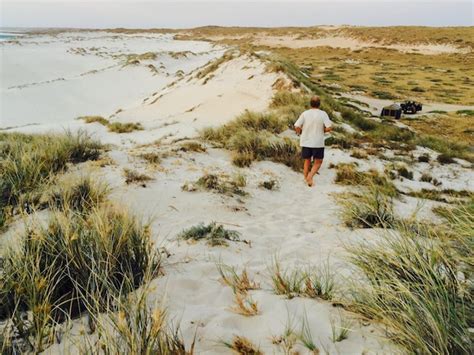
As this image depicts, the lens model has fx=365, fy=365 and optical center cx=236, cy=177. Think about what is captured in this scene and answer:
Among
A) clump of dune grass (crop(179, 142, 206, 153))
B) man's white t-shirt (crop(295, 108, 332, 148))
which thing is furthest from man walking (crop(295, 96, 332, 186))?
clump of dune grass (crop(179, 142, 206, 153))

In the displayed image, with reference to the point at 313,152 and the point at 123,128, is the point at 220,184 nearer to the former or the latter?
the point at 313,152

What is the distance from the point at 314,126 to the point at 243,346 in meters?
5.18

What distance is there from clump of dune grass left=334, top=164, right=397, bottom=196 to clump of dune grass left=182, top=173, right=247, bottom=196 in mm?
2165

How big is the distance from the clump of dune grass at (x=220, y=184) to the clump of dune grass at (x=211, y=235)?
5.07 feet

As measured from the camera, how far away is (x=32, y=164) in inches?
197

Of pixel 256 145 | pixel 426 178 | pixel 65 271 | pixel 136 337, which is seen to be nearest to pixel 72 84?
pixel 256 145

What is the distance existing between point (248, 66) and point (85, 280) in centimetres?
1840

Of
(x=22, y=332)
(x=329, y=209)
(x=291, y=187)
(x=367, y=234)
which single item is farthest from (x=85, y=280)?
(x=291, y=187)

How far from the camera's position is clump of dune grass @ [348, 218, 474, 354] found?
1.88 metres

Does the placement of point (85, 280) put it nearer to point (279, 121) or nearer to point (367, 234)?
point (367, 234)

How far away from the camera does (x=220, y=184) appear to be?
19.2 ft

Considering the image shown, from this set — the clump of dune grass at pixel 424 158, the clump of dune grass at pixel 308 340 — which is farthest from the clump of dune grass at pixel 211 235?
the clump of dune grass at pixel 424 158

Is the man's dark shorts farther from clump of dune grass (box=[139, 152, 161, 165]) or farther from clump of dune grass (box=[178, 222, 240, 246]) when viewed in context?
clump of dune grass (box=[178, 222, 240, 246])

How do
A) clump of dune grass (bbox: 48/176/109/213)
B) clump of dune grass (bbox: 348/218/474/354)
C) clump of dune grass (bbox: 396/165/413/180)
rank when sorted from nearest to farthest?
→ 1. clump of dune grass (bbox: 348/218/474/354)
2. clump of dune grass (bbox: 48/176/109/213)
3. clump of dune grass (bbox: 396/165/413/180)
